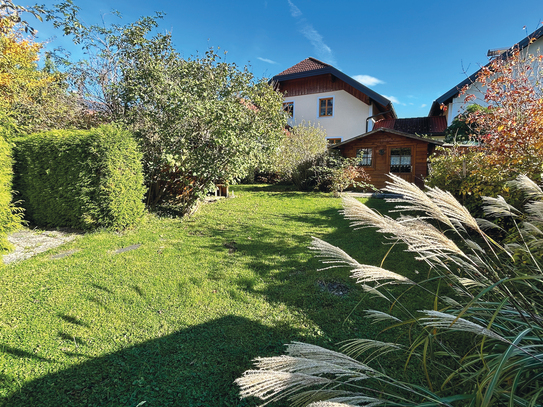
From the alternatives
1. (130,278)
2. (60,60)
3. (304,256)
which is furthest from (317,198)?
(60,60)

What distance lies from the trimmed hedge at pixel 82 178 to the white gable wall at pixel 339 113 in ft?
51.0

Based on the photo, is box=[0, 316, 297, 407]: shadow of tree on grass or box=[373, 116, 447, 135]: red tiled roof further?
box=[373, 116, 447, 135]: red tiled roof

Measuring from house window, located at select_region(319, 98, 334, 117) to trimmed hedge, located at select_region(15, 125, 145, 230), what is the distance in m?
15.8

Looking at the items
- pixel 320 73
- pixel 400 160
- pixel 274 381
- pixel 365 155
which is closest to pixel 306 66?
pixel 320 73

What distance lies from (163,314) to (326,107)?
748 inches

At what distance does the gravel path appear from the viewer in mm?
4605

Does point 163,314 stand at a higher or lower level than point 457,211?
lower

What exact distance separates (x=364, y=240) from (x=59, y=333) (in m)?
5.16

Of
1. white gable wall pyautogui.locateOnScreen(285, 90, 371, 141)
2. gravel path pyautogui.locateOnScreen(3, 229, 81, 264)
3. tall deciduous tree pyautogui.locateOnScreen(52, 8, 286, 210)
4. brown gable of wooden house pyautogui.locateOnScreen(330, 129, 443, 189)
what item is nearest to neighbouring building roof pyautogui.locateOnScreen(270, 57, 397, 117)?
white gable wall pyautogui.locateOnScreen(285, 90, 371, 141)

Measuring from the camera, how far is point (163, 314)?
3014 millimetres

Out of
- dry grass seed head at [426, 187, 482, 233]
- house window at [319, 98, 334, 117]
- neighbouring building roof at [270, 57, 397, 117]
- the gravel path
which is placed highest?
neighbouring building roof at [270, 57, 397, 117]

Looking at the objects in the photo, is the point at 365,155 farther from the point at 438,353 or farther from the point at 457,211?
the point at 438,353

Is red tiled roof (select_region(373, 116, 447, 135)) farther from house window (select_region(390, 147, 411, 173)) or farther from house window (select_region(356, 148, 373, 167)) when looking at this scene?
house window (select_region(390, 147, 411, 173))

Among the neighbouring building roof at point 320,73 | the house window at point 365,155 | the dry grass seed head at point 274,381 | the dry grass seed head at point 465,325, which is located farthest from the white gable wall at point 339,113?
the dry grass seed head at point 274,381
